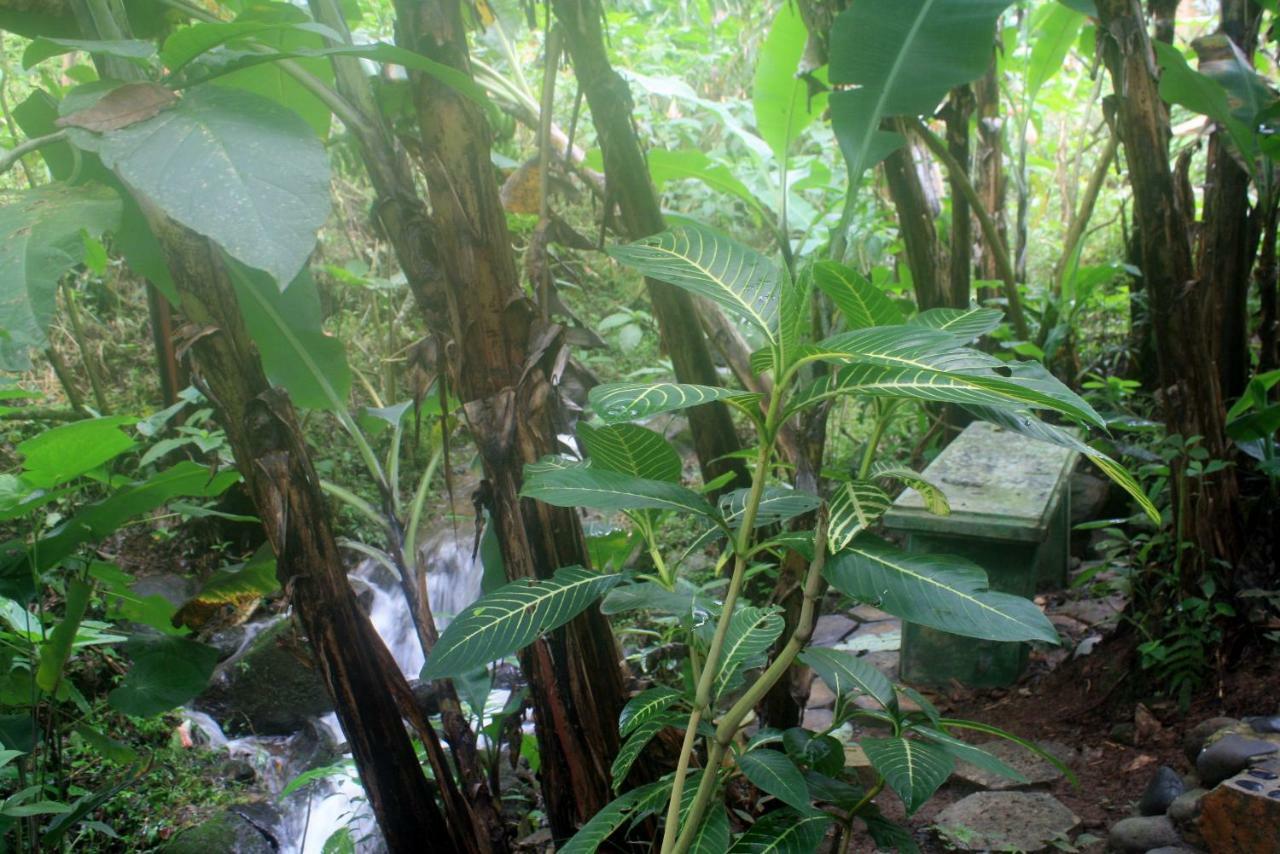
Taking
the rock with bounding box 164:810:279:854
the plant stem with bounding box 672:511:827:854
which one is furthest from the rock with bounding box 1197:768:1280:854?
the rock with bounding box 164:810:279:854

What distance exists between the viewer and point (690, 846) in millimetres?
982

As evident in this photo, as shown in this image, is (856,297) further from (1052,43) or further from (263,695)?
(1052,43)

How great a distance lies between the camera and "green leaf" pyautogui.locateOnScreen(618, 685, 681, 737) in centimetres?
109

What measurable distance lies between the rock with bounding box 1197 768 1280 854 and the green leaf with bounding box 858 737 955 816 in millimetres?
799

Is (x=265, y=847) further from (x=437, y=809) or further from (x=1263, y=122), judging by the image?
(x=1263, y=122)

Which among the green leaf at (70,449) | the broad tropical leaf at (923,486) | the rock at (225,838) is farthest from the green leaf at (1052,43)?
the rock at (225,838)

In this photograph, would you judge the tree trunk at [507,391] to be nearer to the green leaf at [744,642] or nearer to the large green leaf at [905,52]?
the green leaf at [744,642]

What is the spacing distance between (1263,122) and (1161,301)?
1.36 feet

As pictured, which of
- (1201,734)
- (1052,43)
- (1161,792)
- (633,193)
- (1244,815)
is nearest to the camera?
(1244,815)

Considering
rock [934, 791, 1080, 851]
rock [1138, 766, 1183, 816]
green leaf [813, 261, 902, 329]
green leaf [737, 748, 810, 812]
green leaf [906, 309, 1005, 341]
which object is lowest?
rock [934, 791, 1080, 851]

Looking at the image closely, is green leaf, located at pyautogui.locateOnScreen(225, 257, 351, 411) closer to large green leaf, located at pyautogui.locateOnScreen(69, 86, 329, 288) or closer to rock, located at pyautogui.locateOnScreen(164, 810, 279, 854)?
large green leaf, located at pyautogui.locateOnScreen(69, 86, 329, 288)

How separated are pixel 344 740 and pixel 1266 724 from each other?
2.86 meters

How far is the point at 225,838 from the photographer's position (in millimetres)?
2520

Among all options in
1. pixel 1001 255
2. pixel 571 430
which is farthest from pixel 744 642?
pixel 1001 255
